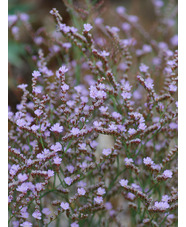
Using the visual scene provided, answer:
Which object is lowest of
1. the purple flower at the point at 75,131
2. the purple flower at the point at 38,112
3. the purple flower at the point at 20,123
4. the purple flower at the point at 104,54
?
the purple flower at the point at 75,131

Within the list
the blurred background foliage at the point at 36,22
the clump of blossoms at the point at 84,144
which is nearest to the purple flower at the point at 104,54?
the clump of blossoms at the point at 84,144

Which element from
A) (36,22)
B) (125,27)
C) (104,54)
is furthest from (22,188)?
(36,22)

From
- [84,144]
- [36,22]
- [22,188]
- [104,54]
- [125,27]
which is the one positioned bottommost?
[22,188]

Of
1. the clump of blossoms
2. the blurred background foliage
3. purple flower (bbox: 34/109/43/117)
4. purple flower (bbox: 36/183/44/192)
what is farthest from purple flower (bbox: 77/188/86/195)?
the blurred background foliage

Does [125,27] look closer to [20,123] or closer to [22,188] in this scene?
[20,123]

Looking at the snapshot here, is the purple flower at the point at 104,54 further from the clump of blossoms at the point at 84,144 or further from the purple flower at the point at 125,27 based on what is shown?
the purple flower at the point at 125,27
